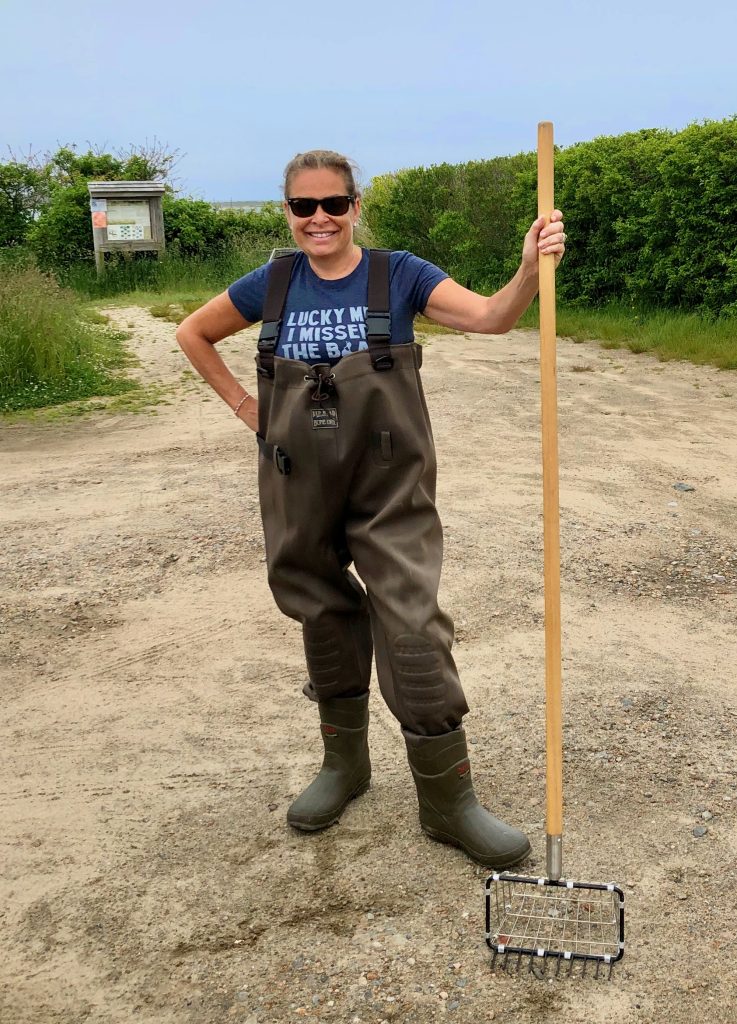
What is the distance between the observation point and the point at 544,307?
8.40 feet

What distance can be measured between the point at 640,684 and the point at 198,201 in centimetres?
1531

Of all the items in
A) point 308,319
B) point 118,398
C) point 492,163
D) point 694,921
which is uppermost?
point 492,163

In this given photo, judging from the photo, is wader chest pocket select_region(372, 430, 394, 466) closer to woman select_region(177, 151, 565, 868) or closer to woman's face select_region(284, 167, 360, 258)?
woman select_region(177, 151, 565, 868)

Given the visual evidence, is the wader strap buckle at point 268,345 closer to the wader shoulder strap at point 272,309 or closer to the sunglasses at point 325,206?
the wader shoulder strap at point 272,309

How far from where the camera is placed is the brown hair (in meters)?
2.79

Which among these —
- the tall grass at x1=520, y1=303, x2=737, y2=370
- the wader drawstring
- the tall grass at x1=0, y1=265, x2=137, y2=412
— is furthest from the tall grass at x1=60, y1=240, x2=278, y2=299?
the wader drawstring

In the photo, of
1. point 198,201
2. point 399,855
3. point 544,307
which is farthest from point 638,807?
point 198,201

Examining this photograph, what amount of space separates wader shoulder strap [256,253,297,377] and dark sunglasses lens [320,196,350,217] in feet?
0.65

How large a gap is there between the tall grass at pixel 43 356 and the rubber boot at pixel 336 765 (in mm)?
6524

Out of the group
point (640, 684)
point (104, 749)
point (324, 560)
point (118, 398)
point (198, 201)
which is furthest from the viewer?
point (198, 201)

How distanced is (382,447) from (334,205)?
636 mm

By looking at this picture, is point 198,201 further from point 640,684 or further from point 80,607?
point 640,684

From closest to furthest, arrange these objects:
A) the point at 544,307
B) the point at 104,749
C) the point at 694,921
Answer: the point at 544,307 → the point at 694,921 → the point at 104,749

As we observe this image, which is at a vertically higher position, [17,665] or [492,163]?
[492,163]
